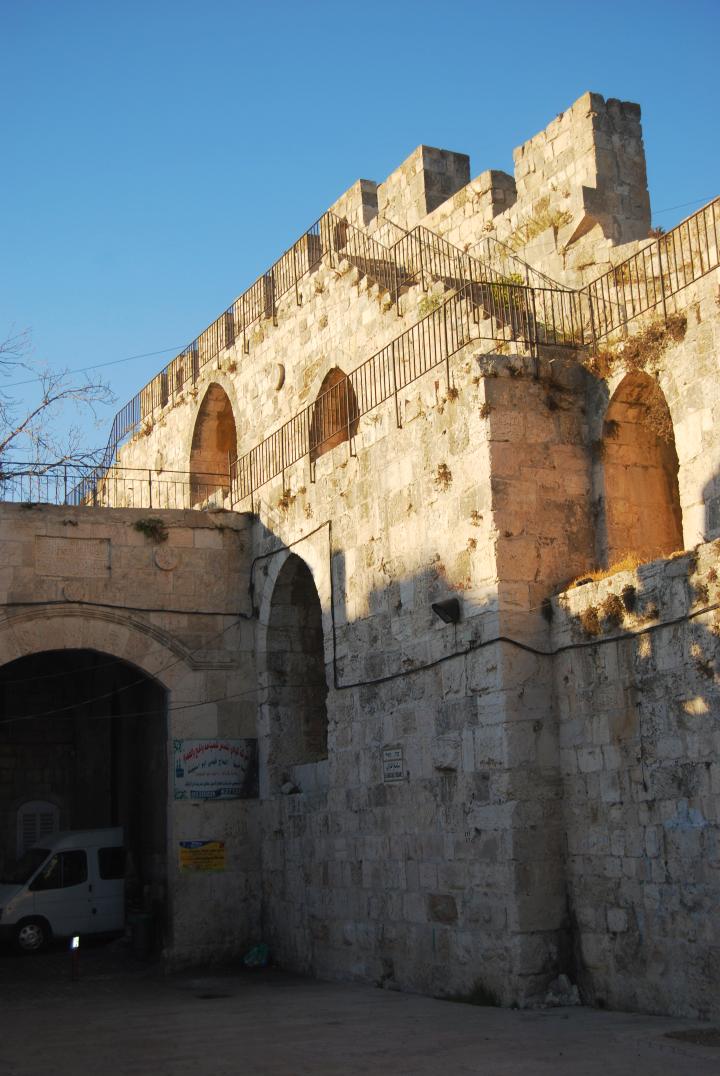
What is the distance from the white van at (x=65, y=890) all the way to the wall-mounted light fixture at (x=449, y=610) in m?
7.80

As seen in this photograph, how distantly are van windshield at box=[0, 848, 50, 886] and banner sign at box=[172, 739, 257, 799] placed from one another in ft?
10.2

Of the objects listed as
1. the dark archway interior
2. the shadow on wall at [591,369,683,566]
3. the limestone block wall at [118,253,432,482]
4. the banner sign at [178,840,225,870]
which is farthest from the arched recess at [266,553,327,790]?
the shadow on wall at [591,369,683,566]

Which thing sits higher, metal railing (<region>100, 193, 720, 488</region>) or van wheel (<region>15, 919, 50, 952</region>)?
metal railing (<region>100, 193, 720, 488</region>)

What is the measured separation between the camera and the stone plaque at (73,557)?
13.3 meters

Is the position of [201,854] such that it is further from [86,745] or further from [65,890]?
[86,745]

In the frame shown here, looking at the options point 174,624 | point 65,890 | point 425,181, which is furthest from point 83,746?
point 425,181

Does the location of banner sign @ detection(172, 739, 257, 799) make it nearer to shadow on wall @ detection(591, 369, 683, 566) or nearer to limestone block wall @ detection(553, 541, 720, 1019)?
limestone block wall @ detection(553, 541, 720, 1019)

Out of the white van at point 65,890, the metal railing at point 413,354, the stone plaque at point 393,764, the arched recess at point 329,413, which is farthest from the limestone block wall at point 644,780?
the white van at point 65,890

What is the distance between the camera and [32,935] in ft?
48.9

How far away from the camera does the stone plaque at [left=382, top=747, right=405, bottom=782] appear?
10570 millimetres

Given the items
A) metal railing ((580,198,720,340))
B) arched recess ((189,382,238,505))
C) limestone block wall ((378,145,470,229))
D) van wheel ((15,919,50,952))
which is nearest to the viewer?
metal railing ((580,198,720,340))

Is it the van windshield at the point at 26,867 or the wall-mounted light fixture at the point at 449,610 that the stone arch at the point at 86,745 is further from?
the wall-mounted light fixture at the point at 449,610

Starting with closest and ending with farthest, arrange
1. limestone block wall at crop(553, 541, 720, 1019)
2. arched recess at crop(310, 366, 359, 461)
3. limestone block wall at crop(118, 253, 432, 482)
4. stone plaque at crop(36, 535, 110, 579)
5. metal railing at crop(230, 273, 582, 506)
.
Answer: limestone block wall at crop(553, 541, 720, 1019)
metal railing at crop(230, 273, 582, 506)
stone plaque at crop(36, 535, 110, 579)
limestone block wall at crop(118, 253, 432, 482)
arched recess at crop(310, 366, 359, 461)

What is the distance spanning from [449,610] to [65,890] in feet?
25.9
